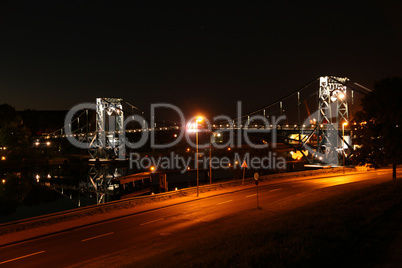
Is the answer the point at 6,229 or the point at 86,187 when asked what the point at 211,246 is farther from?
the point at 86,187

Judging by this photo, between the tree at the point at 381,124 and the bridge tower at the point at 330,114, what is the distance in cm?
3793

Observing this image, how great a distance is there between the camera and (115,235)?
16703 millimetres

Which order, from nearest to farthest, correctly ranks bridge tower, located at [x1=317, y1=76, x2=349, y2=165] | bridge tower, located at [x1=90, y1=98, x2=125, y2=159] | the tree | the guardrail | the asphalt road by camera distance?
the asphalt road
the guardrail
the tree
bridge tower, located at [x1=317, y1=76, x2=349, y2=165]
bridge tower, located at [x1=90, y1=98, x2=125, y2=159]

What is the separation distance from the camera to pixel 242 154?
8294 cm

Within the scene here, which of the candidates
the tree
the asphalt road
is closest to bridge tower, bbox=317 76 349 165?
the tree

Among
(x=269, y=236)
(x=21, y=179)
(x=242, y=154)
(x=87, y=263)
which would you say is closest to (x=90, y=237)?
(x=87, y=263)

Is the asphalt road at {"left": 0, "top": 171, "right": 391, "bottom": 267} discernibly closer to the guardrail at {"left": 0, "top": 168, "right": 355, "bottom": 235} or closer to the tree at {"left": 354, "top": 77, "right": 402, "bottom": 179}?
the guardrail at {"left": 0, "top": 168, "right": 355, "bottom": 235}

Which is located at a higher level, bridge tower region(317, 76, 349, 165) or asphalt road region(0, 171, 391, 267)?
bridge tower region(317, 76, 349, 165)

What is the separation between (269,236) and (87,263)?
627 centimetres

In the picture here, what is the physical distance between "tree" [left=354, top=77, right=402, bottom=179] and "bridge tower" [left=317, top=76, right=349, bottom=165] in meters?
37.9

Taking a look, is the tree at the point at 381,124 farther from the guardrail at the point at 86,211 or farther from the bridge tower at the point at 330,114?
the bridge tower at the point at 330,114

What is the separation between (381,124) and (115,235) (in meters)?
25.0

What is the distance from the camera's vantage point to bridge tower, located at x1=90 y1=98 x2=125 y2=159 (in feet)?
346

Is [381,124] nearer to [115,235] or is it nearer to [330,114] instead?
[115,235]
